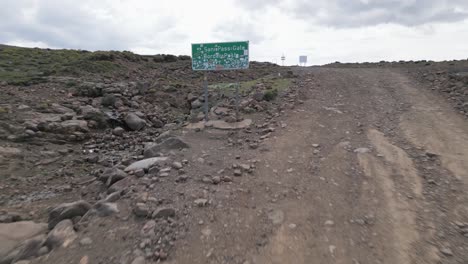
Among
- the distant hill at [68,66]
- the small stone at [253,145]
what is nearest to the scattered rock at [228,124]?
the small stone at [253,145]

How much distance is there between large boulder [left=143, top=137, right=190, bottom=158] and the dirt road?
5.42 ft

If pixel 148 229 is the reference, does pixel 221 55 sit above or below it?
above

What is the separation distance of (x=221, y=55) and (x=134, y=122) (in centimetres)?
633

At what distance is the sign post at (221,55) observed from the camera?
361 inches

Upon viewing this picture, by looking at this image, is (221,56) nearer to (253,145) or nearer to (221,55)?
(221,55)

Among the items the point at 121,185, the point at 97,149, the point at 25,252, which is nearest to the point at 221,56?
the point at 121,185

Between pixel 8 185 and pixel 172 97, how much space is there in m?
11.0

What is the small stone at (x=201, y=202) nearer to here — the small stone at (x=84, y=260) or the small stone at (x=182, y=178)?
the small stone at (x=182, y=178)

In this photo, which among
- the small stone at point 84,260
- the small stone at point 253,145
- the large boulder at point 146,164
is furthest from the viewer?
the small stone at point 253,145

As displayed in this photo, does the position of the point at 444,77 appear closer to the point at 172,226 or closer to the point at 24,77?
the point at 172,226

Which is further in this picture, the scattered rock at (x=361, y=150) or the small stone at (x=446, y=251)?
the scattered rock at (x=361, y=150)

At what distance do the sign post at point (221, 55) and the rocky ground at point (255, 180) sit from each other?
6.07 ft

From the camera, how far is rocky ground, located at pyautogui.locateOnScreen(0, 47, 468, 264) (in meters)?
3.92

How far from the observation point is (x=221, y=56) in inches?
366
